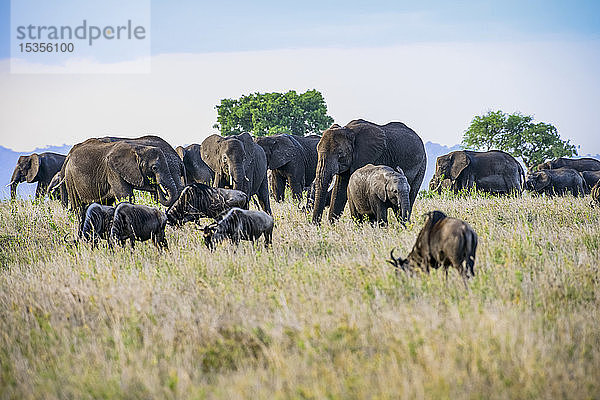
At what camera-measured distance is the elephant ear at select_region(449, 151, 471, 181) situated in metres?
24.9

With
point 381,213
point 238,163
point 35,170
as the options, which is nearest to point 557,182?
point 238,163

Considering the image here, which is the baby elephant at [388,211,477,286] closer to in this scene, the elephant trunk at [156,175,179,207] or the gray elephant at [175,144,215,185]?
the elephant trunk at [156,175,179,207]

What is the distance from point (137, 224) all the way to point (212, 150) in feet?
22.1

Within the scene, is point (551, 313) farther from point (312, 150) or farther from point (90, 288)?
point (312, 150)

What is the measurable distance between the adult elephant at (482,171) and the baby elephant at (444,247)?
18.0 meters

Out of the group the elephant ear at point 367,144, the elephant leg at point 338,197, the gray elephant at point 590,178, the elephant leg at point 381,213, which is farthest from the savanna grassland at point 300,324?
the gray elephant at point 590,178

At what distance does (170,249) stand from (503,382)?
6.68m

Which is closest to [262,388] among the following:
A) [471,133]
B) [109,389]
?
[109,389]

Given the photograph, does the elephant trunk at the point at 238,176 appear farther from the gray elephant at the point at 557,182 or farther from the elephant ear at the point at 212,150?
the gray elephant at the point at 557,182

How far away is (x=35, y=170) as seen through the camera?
28.3 metres

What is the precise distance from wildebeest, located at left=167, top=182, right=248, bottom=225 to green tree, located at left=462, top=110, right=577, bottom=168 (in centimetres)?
3396

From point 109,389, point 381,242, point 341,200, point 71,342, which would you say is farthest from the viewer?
point 341,200

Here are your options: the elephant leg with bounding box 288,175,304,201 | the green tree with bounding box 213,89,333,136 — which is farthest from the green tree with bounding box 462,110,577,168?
the elephant leg with bounding box 288,175,304,201

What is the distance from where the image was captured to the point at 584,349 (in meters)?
4.86
